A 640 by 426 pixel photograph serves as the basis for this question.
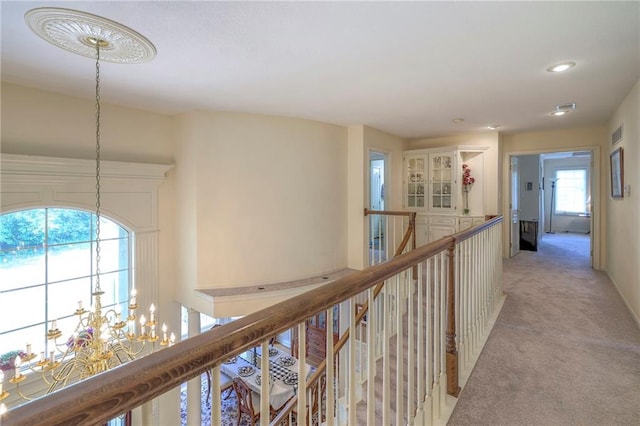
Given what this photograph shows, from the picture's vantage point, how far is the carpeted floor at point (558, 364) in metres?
1.85

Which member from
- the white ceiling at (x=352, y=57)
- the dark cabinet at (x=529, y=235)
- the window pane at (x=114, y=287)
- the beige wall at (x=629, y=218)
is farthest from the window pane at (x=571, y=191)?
the window pane at (x=114, y=287)

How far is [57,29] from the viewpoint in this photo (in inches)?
78.9

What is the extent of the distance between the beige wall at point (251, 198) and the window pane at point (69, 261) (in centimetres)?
102

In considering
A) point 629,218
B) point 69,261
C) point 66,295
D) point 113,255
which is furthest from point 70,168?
point 629,218

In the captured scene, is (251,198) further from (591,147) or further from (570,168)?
(570,168)

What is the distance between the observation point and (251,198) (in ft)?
13.6

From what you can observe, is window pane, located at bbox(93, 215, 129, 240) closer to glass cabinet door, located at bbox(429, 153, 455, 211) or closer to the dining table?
the dining table

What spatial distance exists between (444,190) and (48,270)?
5726 millimetres

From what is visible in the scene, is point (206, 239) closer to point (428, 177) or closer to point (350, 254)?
point (350, 254)

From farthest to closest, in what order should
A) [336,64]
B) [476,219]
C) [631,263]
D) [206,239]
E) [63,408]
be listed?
1. [476,219]
2. [206,239]
3. [631,263]
4. [336,64]
5. [63,408]

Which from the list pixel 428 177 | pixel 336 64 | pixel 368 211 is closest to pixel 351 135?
pixel 368 211

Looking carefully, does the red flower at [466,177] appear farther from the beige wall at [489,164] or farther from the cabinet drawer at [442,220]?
the cabinet drawer at [442,220]

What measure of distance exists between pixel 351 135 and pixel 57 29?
3.71 meters

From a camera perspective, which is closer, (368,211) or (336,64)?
(336,64)
